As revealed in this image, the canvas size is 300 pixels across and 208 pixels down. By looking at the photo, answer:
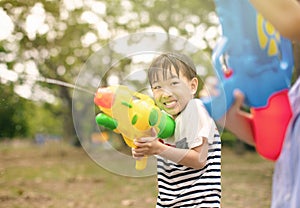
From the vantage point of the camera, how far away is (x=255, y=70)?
0.97 meters

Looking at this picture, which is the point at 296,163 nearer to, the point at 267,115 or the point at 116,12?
the point at 267,115

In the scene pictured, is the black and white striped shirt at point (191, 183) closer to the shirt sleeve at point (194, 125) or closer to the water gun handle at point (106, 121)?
the shirt sleeve at point (194, 125)

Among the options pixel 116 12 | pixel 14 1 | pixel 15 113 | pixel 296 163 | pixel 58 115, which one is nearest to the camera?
pixel 296 163

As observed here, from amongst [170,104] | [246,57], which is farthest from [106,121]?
[246,57]

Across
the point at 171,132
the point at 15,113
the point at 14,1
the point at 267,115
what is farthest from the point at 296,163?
the point at 15,113

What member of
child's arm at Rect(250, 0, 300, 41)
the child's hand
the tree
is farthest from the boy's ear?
the tree

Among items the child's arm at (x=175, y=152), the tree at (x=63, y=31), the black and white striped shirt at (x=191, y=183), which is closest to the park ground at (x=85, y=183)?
the tree at (x=63, y=31)

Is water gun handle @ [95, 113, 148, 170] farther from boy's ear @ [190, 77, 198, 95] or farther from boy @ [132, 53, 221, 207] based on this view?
boy's ear @ [190, 77, 198, 95]

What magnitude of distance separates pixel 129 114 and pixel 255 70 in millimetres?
207

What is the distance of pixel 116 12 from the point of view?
4.80m

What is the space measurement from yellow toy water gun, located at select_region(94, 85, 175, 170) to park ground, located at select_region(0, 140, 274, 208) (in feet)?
8.30

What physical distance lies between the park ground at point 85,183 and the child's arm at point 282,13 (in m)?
2.73

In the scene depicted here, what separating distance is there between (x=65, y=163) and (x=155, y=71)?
4487 millimetres

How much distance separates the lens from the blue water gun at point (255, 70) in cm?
97
